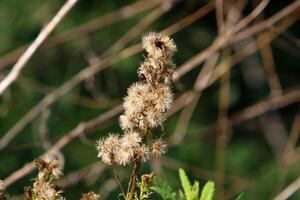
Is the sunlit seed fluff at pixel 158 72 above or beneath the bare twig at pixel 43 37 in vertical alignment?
beneath

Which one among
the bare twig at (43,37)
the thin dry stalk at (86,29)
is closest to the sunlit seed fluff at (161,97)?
the bare twig at (43,37)

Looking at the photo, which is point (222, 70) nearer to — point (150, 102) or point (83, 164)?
point (150, 102)

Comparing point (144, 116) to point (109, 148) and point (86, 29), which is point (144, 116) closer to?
point (109, 148)

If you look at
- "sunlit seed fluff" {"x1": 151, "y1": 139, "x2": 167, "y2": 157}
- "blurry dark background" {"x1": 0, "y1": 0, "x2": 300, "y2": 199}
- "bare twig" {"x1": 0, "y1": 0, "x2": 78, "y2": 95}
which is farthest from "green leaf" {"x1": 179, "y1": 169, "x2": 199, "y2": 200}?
"blurry dark background" {"x1": 0, "y1": 0, "x2": 300, "y2": 199}

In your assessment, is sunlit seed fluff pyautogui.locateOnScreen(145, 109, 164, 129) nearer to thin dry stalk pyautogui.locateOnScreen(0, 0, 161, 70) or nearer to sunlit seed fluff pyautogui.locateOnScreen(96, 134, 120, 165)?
sunlit seed fluff pyautogui.locateOnScreen(96, 134, 120, 165)

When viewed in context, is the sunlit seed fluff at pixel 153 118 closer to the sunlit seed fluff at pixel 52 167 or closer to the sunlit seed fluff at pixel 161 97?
the sunlit seed fluff at pixel 161 97
